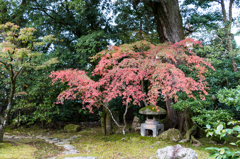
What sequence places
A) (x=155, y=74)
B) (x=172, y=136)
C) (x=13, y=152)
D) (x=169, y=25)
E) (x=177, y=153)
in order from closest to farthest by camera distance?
(x=177, y=153), (x=13, y=152), (x=155, y=74), (x=172, y=136), (x=169, y=25)

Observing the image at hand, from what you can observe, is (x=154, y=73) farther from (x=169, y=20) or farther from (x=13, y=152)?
(x=13, y=152)

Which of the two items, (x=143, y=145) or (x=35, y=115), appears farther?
(x=35, y=115)

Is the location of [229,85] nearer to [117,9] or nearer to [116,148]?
[116,148]

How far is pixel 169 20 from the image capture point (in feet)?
22.5

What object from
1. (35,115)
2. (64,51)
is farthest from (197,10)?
(35,115)

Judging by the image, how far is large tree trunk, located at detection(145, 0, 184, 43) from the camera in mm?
6789

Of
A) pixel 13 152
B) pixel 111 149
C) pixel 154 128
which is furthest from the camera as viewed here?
pixel 154 128

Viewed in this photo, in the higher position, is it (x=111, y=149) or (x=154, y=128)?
(x=154, y=128)

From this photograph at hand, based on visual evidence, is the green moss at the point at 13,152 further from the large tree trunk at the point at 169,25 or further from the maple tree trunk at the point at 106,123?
the large tree trunk at the point at 169,25

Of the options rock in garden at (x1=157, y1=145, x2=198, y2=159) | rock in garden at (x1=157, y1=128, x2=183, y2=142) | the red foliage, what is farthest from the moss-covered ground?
the red foliage

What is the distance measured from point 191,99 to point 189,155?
2.03 m

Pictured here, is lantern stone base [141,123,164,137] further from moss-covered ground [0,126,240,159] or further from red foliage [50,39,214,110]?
red foliage [50,39,214,110]

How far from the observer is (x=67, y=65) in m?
8.34

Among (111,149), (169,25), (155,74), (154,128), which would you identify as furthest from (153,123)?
(169,25)
